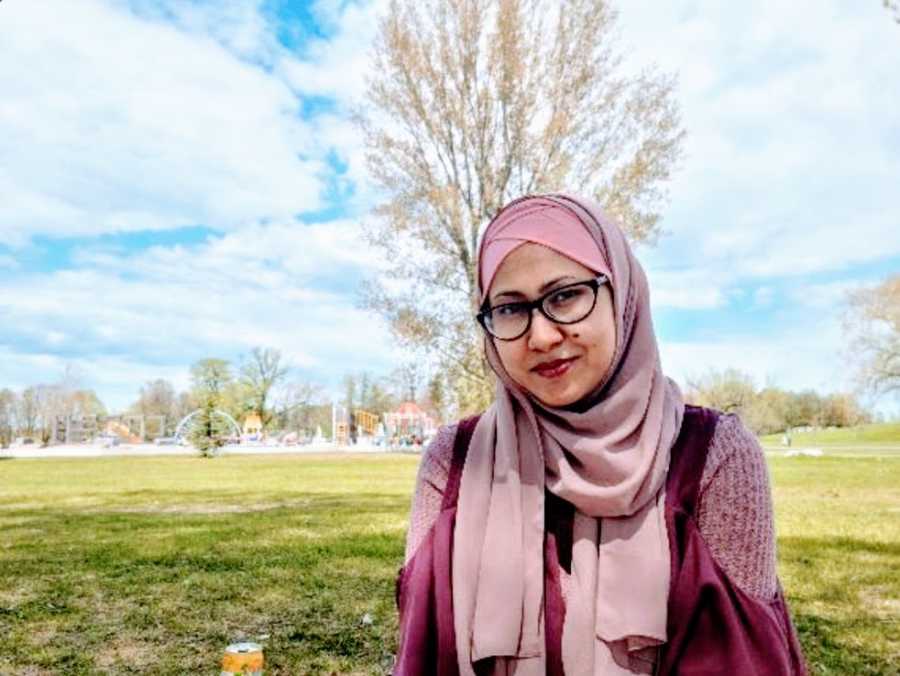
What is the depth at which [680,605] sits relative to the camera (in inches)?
61.7

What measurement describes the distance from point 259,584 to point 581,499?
427 centimetres

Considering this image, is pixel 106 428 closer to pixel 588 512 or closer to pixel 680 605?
pixel 588 512

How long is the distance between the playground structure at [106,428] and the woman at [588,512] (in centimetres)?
5649

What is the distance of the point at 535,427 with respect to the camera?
171 cm

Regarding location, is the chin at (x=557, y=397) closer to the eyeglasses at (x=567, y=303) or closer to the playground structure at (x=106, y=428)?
the eyeglasses at (x=567, y=303)

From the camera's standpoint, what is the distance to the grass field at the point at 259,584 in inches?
151

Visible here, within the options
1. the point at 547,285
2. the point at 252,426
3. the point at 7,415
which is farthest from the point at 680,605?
the point at 7,415

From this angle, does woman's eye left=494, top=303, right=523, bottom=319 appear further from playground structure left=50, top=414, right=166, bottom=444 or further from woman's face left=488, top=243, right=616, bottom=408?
playground structure left=50, top=414, right=166, bottom=444

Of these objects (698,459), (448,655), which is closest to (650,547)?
(698,459)

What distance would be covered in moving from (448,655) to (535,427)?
1.61 feet

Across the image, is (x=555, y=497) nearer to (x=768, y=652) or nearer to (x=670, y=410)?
(x=670, y=410)

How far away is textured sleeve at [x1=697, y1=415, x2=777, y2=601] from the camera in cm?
161

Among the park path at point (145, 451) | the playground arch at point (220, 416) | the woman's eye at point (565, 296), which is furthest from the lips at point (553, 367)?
the park path at point (145, 451)

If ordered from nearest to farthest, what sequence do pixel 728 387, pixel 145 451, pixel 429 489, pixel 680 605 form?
pixel 680 605 < pixel 429 489 < pixel 145 451 < pixel 728 387
